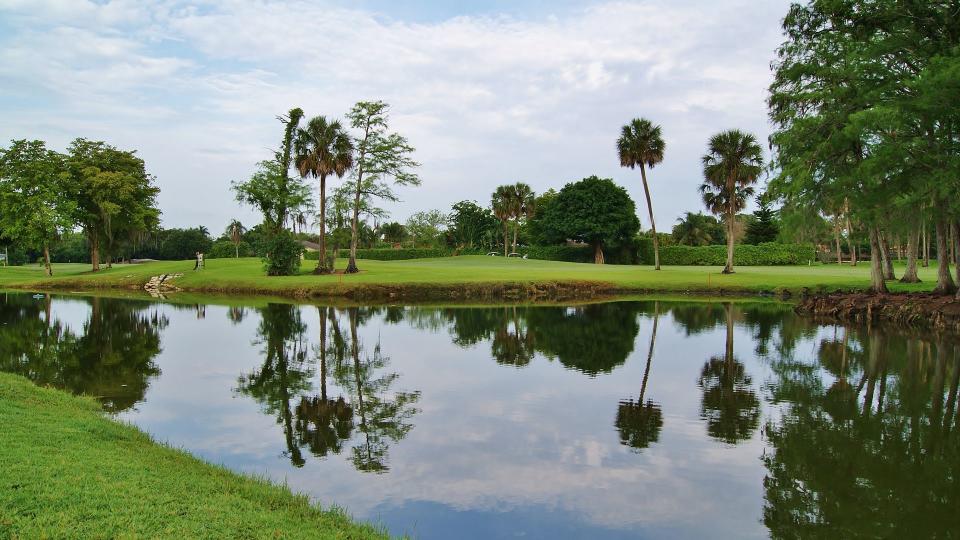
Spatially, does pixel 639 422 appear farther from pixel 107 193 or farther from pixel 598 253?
pixel 598 253

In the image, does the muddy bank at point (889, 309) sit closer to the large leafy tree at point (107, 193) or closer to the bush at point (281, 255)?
the bush at point (281, 255)

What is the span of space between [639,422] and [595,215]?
234 feet

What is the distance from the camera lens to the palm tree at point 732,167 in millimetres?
48312

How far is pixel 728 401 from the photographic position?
14344 mm

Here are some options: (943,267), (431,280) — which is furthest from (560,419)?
(431,280)

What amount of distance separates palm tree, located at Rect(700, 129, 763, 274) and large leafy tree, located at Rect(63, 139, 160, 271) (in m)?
49.3

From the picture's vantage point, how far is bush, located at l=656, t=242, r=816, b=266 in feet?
248

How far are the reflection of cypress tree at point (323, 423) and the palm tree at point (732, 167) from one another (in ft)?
134

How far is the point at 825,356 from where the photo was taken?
20344 millimetres

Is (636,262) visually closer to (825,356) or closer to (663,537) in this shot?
(825,356)

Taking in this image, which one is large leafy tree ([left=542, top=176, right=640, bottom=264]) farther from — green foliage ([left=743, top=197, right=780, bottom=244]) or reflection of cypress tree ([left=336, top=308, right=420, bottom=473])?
reflection of cypress tree ([left=336, top=308, right=420, bottom=473])

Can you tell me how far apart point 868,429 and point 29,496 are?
1255cm

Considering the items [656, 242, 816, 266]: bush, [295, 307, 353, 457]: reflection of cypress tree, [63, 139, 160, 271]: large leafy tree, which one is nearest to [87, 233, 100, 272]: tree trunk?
[63, 139, 160, 271]: large leafy tree

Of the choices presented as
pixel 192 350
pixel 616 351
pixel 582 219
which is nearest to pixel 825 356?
pixel 616 351
